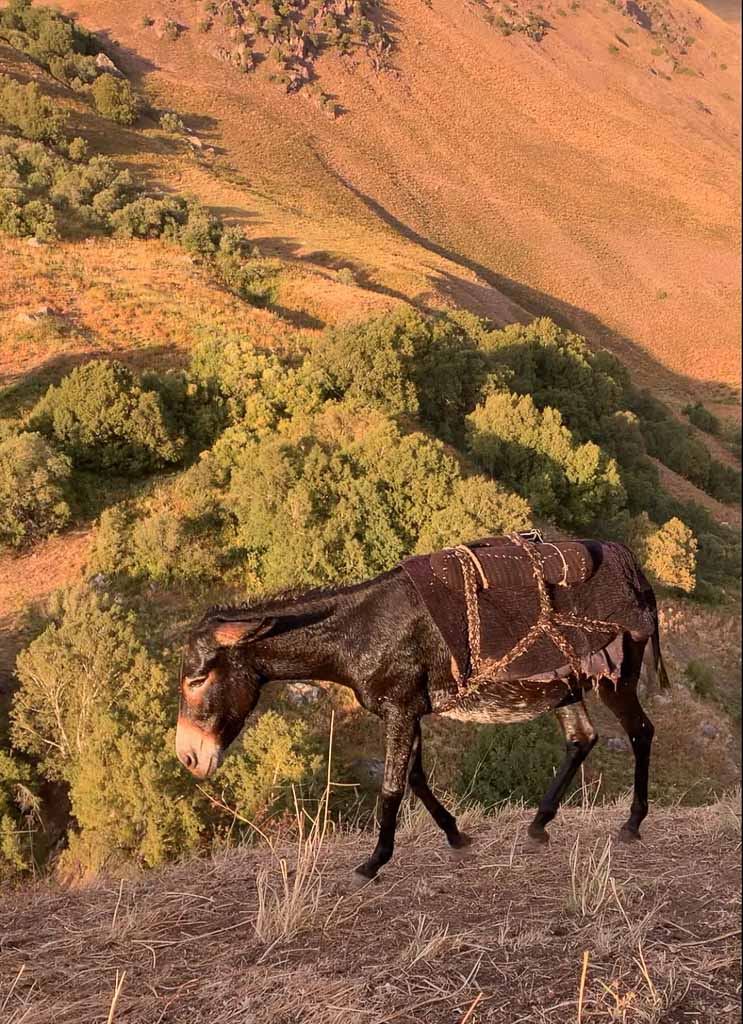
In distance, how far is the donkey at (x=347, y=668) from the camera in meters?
4.65

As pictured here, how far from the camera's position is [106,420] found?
68.4 feet

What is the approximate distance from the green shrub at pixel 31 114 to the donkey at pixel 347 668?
26626 millimetres

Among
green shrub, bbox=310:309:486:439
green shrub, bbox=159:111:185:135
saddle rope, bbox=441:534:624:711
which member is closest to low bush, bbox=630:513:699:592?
green shrub, bbox=310:309:486:439

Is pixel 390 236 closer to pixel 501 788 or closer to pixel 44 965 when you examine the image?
pixel 501 788

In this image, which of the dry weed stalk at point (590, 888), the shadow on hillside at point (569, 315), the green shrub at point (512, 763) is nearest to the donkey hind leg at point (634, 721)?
the dry weed stalk at point (590, 888)

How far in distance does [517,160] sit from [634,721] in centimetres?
2158

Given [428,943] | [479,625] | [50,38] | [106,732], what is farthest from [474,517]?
[50,38]

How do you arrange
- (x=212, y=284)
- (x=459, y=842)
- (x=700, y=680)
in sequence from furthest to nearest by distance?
(x=212, y=284)
(x=700, y=680)
(x=459, y=842)

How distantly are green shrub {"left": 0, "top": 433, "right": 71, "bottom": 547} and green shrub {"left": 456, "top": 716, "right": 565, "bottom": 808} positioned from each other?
13.4m

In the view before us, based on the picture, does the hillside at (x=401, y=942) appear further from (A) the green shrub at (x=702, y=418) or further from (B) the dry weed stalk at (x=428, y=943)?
(A) the green shrub at (x=702, y=418)

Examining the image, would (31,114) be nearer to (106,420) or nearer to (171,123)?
(171,123)

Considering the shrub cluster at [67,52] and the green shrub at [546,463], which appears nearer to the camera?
the shrub cluster at [67,52]

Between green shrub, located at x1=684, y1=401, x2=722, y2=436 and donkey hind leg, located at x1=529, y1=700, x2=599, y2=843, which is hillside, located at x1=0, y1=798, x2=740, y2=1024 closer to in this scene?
donkey hind leg, located at x1=529, y1=700, x2=599, y2=843

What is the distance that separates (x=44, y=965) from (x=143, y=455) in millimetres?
18601
